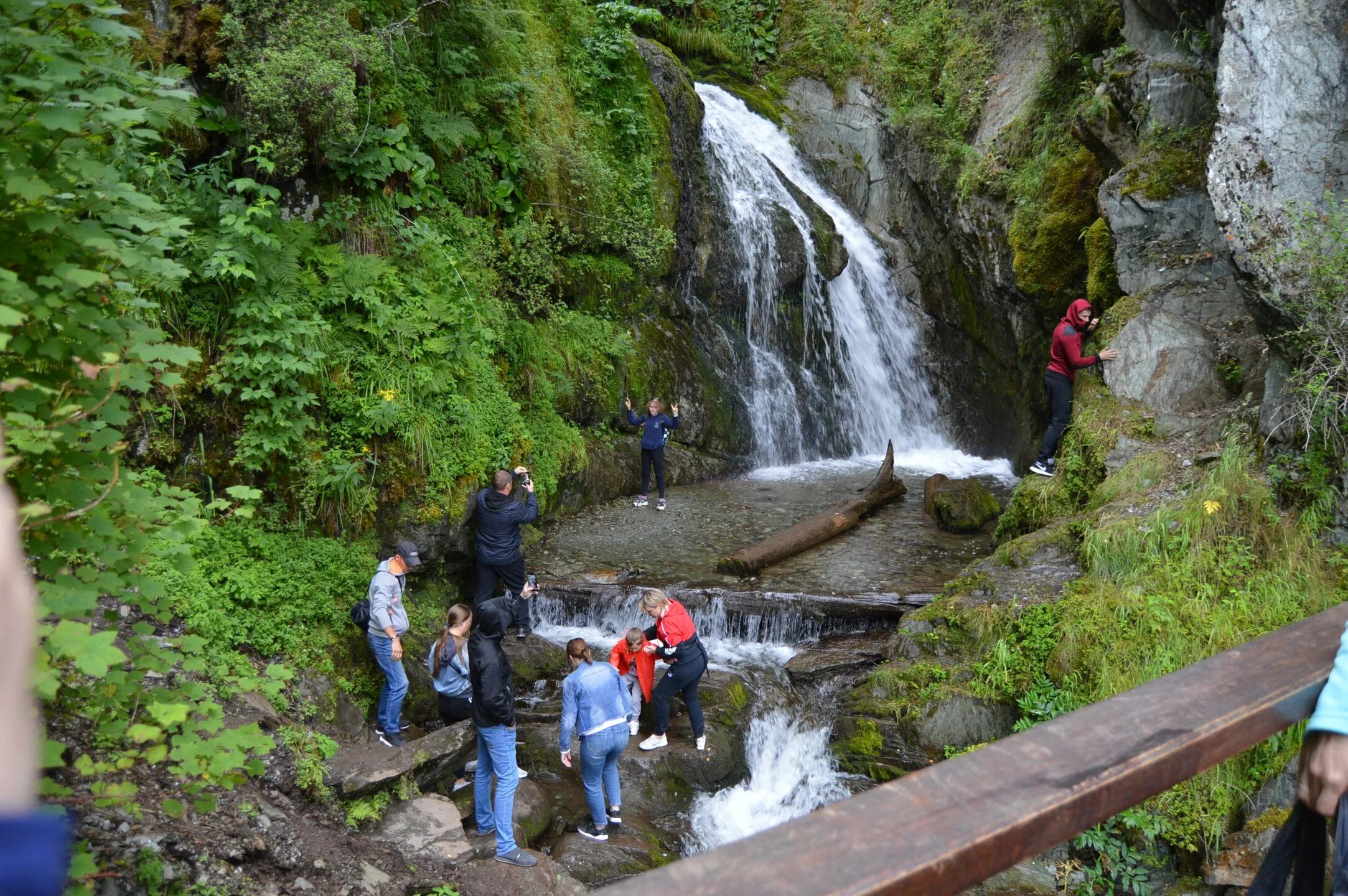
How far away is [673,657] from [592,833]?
1.60m

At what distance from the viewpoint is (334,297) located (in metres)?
9.54

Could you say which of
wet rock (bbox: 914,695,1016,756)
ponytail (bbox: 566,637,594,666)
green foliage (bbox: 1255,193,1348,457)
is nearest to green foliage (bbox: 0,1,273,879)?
ponytail (bbox: 566,637,594,666)

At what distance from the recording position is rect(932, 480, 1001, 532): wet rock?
42.0 ft

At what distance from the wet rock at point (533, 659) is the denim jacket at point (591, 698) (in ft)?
7.44

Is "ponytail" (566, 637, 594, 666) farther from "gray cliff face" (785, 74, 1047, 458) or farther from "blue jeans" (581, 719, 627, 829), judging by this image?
"gray cliff face" (785, 74, 1047, 458)

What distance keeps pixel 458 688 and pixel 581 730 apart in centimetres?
159

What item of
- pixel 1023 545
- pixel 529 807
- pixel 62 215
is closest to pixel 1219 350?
pixel 1023 545

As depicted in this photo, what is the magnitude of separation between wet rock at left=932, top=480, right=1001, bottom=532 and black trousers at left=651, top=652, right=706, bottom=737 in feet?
20.3

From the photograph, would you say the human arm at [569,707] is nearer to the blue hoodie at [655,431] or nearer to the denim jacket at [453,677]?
the denim jacket at [453,677]

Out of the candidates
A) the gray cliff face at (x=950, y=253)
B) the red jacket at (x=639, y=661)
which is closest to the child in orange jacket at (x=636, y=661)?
the red jacket at (x=639, y=661)

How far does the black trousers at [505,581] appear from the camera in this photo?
31.3ft

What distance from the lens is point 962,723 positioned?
25.3ft

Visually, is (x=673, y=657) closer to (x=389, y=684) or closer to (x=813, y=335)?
(x=389, y=684)

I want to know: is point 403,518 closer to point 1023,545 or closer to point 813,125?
point 1023,545
